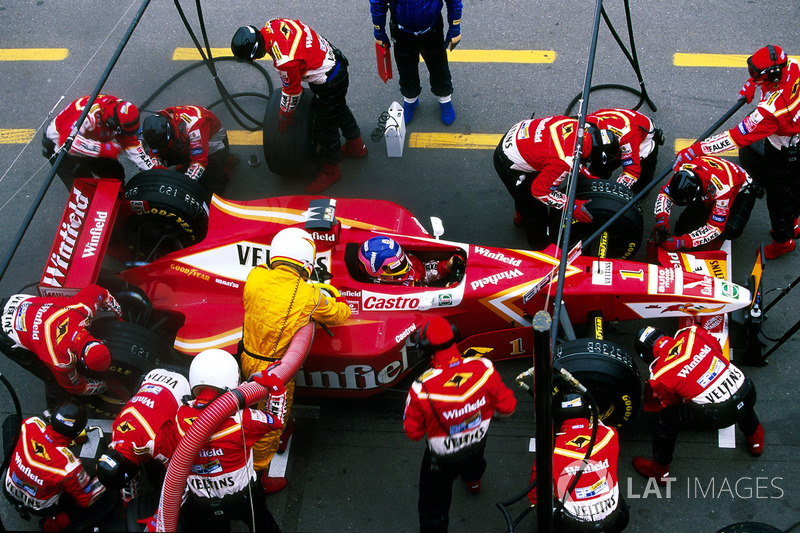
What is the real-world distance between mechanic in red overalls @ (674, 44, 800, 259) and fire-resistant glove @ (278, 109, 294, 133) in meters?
3.22

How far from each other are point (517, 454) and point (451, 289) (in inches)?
49.7

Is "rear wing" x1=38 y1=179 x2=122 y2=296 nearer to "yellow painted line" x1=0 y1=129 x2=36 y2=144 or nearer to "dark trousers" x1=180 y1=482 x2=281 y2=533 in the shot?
"dark trousers" x1=180 y1=482 x2=281 y2=533

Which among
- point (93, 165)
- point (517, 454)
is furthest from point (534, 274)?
point (93, 165)

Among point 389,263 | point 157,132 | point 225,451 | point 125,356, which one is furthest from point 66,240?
point 389,263

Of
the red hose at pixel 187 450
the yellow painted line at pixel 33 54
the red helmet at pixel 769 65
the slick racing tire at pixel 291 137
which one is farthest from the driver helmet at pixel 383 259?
the yellow painted line at pixel 33 54

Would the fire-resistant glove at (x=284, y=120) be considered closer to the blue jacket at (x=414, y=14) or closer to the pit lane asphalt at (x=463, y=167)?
the pit lane asphalt at (x=463, y=167)

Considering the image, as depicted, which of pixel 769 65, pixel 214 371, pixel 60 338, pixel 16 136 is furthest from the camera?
pixel 16 136

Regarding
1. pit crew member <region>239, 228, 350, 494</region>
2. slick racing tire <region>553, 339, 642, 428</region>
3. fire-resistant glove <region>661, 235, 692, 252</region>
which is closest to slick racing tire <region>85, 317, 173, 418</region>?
pit crew member <region>239, 228, 350, 494</region>

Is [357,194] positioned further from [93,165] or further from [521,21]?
[521,21]

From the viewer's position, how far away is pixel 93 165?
6.39 m

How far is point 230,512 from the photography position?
4480mm

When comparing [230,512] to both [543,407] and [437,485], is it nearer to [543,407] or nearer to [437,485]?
[437,485]

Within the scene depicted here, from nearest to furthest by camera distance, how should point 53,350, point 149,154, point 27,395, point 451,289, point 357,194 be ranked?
point 53,350
point 451,289
point 27,395
point 149,154
point 357,194

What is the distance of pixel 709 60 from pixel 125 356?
6489mm
